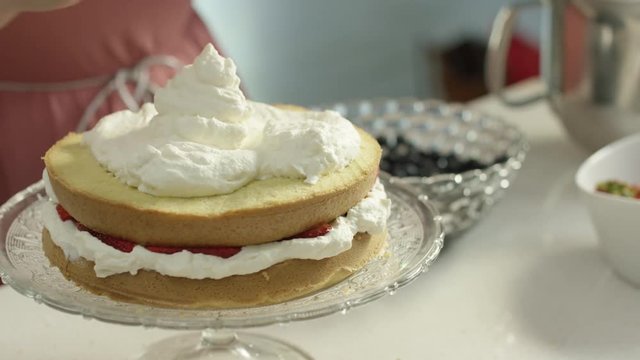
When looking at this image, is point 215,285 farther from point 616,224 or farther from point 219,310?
point 616,224

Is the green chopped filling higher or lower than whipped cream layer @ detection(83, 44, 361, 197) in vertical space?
lower

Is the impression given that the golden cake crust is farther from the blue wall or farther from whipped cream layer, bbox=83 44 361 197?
the blue wall

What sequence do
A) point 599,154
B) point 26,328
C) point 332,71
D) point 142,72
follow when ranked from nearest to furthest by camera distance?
point 26,328 → point 599,154 → point 142,72 → point 332,71

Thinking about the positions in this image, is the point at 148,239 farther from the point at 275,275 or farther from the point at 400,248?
the point at 400,248

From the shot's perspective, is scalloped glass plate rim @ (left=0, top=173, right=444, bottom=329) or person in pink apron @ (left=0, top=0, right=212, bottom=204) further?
person in pink apron @ (left=0, top=0, right=212, bottom=204)

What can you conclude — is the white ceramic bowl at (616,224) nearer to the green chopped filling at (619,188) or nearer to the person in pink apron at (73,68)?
the green chopped filling at (619,188)

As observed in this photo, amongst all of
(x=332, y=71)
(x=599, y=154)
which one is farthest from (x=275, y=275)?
(x=332, y=71)

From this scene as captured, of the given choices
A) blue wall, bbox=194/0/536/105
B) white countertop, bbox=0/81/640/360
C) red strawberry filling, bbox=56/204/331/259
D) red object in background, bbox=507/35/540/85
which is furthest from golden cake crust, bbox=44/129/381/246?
red object in background, bbox=507/35/540/85
